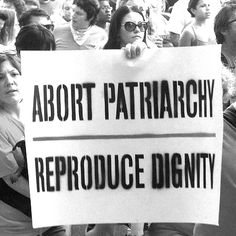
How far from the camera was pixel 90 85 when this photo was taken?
8.57 ft

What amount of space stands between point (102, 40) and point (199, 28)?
426 millimetres

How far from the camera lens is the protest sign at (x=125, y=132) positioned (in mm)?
2592

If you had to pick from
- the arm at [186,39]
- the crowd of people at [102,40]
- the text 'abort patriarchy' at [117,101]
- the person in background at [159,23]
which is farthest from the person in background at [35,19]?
the arm at [186,39]

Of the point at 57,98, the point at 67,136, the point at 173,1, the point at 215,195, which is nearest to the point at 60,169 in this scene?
the point at 67,136

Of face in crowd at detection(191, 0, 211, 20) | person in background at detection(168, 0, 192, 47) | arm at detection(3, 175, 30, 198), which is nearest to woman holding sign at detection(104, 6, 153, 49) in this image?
person in background at detection(168, 0, 192, 47)

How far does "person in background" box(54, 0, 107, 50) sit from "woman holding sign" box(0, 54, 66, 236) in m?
0.23

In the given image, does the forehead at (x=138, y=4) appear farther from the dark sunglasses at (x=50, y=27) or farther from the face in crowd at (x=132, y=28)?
the dark sunglasses at (x=50, y=27)

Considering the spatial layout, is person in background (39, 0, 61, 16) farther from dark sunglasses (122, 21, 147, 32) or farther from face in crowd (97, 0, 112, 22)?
dark sunglasses (122, 21, 147, 32)

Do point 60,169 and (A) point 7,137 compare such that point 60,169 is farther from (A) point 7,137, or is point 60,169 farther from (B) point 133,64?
(B) point 133,64

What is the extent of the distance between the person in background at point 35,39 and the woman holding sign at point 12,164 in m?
0.07

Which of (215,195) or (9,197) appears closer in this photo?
(215,195)

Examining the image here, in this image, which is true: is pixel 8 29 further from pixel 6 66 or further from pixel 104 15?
pixel 104 15

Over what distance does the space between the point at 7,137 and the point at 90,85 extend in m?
0.48

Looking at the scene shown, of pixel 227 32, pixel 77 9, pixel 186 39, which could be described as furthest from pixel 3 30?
pixel 227 32
